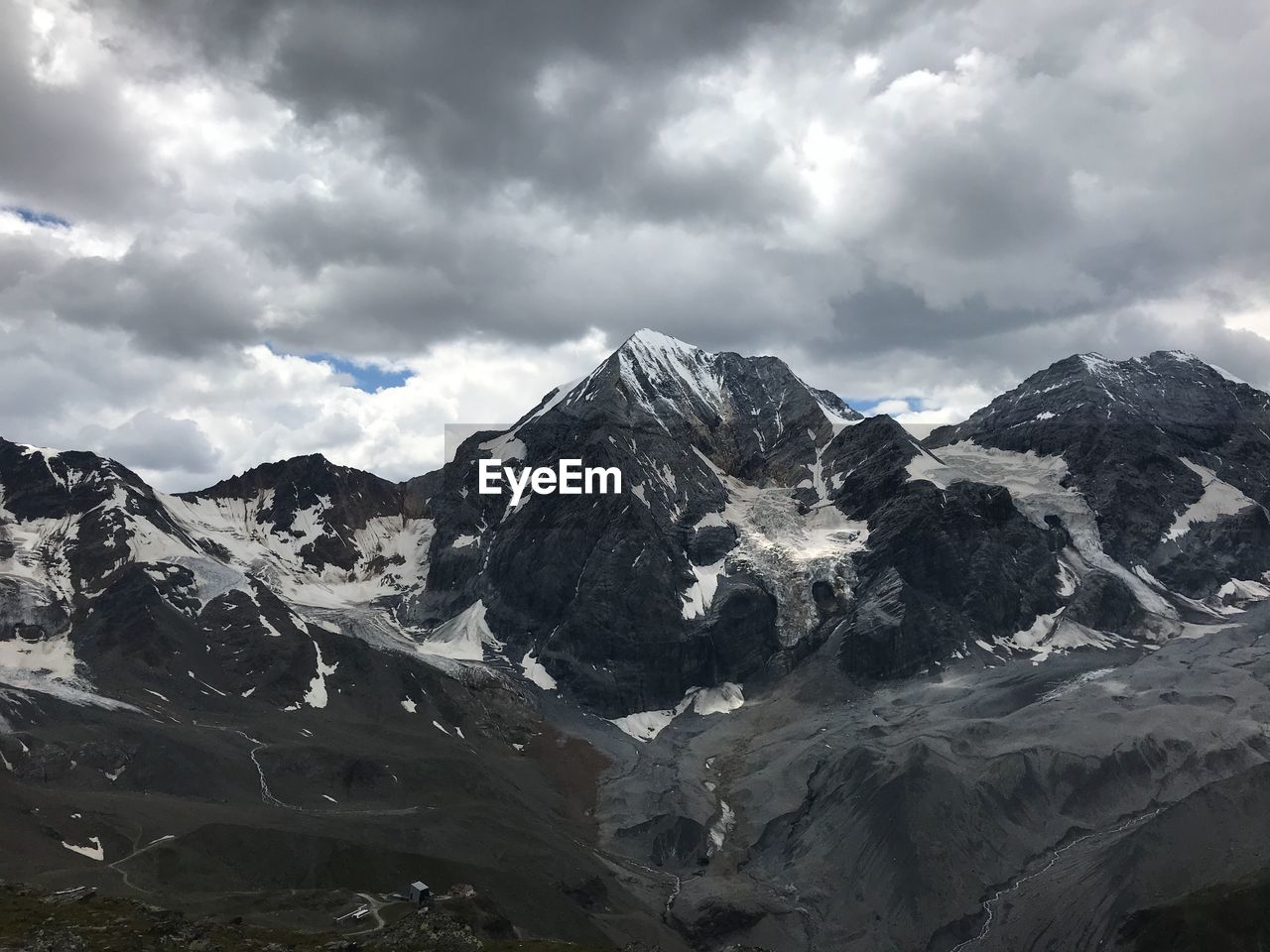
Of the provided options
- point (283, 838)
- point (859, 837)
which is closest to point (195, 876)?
point (283, 838)

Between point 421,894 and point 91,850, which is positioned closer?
point 421,894

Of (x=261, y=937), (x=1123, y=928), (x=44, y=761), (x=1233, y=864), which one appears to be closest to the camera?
(x=261, y=937)

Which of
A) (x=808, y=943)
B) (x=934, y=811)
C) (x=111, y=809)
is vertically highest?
(x=111, y=809)

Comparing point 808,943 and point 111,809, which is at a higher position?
point 111,809

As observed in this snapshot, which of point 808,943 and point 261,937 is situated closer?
point 261,937

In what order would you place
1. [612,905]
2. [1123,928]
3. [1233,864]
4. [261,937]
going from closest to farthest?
[261,937]
[1123,928]
[1233,864]
[612,905]

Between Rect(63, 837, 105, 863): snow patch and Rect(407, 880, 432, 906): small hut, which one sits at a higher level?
Rect(63, 837, 105, 863): snow patch

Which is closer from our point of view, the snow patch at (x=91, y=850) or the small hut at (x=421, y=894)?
the small hut at (x=421, y=894)

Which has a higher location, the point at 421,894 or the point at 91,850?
the point at 91,850

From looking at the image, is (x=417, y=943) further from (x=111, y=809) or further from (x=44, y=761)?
(x=44, y=761)

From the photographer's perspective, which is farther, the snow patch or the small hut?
the snow patch

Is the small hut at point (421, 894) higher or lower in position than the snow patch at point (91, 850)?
lower
